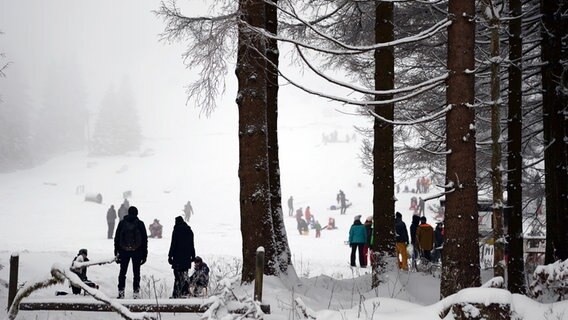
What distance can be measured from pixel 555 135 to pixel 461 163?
3955 millimetres

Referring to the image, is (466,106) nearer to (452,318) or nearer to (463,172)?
(463,172)

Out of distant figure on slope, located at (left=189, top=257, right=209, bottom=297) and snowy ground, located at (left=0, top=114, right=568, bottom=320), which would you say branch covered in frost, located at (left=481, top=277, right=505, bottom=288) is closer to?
snowy ground, located at (left=0, top=114, right=568, bottom=320)

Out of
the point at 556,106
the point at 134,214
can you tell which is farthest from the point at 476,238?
the point at 134,214

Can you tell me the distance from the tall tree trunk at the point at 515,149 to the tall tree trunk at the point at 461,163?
3.01 meters

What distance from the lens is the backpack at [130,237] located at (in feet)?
31.7

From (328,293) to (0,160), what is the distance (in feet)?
193

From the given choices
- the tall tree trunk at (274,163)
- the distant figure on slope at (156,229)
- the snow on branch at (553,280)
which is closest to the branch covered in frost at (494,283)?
the snow on branch at (553,280)

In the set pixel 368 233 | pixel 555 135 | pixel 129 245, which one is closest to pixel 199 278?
pixel 129 245

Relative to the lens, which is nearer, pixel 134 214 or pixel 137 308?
pixel 137 308

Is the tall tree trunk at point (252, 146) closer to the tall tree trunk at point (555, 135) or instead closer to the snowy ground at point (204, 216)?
the snowy ground at point (204, 216)

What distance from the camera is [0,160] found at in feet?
188

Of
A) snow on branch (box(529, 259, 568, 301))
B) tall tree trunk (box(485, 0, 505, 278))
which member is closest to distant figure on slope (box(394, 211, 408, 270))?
tall tree trunk (box(485, 0, 505, 278))

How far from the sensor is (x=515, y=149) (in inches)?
324

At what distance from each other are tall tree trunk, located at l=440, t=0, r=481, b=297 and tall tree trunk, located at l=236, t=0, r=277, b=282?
2530 mm
